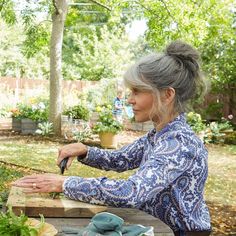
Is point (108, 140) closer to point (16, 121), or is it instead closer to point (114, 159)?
point (16, 121)

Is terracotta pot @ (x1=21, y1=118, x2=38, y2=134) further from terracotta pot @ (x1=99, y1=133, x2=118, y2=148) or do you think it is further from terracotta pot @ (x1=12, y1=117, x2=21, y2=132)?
terracotta pot @ (x1=99, y1=133, x2=118, y2=148)

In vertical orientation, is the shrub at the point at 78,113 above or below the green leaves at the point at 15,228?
below

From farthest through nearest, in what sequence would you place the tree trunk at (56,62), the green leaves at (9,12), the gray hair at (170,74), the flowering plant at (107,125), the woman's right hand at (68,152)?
the tree trunk at (56,62) < the green leaves at (9,12) < the flowering plant at (107,125) < the woman's right hand at (68,152) < the gray hair at (170,74)

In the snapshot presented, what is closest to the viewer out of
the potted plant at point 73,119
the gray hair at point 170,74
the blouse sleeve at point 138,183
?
the blouse sleeve at point 138,183

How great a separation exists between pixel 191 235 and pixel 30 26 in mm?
13030

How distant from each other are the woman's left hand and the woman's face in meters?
0.42

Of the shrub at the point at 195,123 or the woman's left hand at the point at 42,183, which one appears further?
the shrub at the point at 195,123

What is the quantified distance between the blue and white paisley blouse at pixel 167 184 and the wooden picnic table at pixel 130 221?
46mm

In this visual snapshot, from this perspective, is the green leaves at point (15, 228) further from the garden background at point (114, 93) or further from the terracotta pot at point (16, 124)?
the terracotta pot at point (16, 124)

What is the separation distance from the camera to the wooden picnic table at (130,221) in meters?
1.72

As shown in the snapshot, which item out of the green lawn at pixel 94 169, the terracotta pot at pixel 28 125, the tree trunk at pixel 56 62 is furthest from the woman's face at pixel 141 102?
the terracotta pot at pixel 28 125

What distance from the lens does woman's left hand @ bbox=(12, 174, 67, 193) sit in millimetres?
1784

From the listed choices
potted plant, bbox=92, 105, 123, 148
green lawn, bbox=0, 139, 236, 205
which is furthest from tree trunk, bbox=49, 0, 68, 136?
potted plant, bbox=92, 105, 123, 148

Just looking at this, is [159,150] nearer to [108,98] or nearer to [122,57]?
[108,98]
